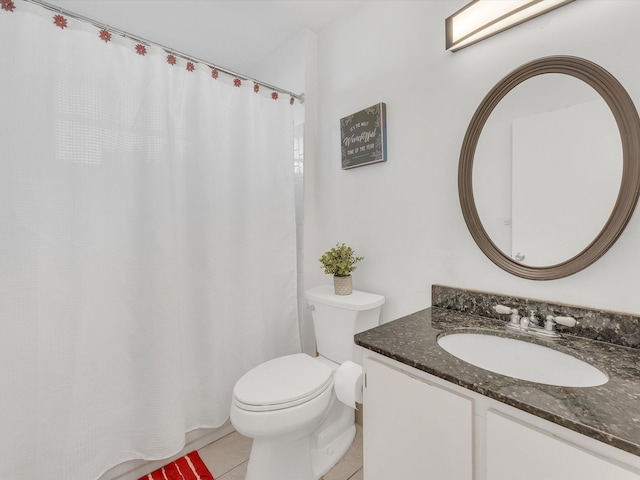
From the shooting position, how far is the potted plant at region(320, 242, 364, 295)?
160 cm

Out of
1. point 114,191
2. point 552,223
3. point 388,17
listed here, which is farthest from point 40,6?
point 552,223

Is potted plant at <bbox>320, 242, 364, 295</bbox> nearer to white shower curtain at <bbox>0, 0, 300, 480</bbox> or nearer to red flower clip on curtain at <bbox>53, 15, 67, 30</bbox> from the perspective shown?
white shower curtain at <bbox>0, 0, 300, 480</bbox>

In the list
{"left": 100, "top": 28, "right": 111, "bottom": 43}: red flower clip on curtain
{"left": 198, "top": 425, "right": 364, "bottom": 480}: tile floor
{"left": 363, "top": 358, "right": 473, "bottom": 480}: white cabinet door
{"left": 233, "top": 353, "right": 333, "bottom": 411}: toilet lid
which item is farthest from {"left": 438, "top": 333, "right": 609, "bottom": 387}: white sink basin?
{"left": 100, "top": 28, "right": 111, "bottom": 43}: red flower clip on curtain

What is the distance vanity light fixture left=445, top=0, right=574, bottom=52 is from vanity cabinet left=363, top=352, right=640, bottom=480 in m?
1.29

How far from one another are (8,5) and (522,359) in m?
2.21

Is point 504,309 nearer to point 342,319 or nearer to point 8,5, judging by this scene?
point 342,319

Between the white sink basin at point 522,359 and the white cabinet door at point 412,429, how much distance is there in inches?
9.6

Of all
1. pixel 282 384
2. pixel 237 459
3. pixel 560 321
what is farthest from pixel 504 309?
pixel 237 459

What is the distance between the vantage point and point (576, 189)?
3.38 ft

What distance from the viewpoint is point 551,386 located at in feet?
2.36

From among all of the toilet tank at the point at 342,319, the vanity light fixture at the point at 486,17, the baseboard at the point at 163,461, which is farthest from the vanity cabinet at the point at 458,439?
the vanity light fixture at the point at 486,17

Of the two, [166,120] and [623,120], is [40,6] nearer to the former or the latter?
[166,120]

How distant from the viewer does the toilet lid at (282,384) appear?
46.9 inches

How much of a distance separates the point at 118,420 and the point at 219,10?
7.23ft
